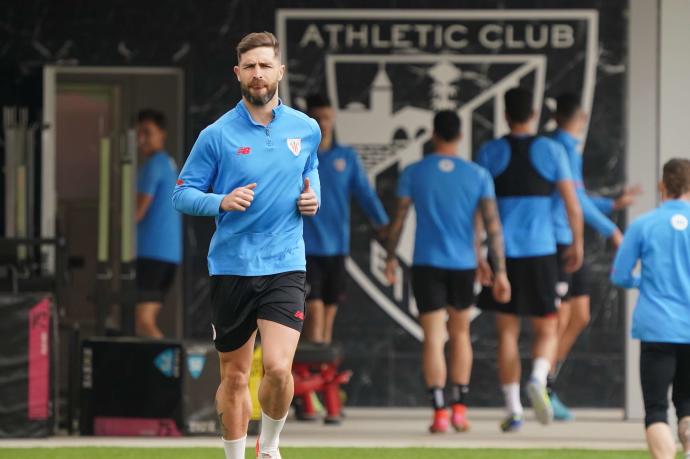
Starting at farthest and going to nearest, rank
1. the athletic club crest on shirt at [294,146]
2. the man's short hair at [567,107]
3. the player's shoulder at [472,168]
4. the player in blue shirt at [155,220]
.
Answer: the player in blue shirt at [155,220] < the man's short hair at [567,107] < the player's shoulder at [472,168] < the athletic club crest on shirt at [294,146]

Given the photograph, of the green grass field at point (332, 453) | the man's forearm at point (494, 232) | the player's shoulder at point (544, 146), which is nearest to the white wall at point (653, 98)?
the player's shoulder at point (544, 146)

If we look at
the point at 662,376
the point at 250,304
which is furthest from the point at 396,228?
the point at 250,304

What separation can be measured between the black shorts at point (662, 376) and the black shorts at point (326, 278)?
397 cm

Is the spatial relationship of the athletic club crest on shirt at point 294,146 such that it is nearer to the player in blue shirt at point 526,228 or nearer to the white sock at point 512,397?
the player in blue shirt at point 526,228

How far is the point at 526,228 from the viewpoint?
1020 cm

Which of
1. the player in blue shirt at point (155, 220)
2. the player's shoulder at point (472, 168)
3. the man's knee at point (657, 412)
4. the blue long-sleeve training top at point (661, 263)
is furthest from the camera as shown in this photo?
the player in blue shirt at point (155, 220)

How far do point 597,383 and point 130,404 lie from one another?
145 inches

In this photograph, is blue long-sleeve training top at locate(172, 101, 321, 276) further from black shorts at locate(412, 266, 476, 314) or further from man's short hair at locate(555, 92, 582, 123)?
man's short hair at locate(555, 92, 582, 123)

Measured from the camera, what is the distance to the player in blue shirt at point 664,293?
719 cm

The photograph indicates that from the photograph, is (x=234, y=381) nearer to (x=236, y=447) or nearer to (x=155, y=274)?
(x=236, y=447)

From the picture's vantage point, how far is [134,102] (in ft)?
43.8

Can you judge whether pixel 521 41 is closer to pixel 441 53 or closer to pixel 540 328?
pixel 441 53

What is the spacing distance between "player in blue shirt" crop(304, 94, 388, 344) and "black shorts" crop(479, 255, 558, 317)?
1.08 meters

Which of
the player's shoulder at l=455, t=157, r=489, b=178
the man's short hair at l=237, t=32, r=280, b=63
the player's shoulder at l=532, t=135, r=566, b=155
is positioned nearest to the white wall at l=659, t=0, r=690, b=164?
the player's shoulder at l=532, t=135, r=566, b=155
